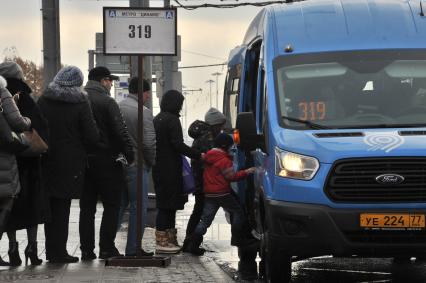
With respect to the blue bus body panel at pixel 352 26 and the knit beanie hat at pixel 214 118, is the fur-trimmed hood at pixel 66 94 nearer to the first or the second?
the blue bus body panel at pixel 352 26

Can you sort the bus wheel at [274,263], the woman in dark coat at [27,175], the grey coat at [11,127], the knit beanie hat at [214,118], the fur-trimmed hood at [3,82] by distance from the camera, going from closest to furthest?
the bus wheel at [274,263] → the grey coat at [11,127] → the fur-trimmed hood at [3,82] → the woman in dark coat at [27,175] → the knit beanie hat at [214,118]

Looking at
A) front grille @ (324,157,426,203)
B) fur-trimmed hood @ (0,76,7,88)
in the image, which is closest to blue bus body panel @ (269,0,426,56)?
front grille @ (324,157,426,203)

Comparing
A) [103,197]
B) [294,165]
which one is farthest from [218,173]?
[294,165]

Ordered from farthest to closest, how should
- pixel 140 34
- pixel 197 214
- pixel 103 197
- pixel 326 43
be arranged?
pixel 197 214 < pixel 103 197 < pixel 140 34 < pixel 326 43

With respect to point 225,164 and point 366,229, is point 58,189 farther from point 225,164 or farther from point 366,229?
point 366,229

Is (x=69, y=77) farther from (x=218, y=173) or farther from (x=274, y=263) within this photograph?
(x=274, y=263)

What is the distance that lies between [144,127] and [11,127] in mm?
2275

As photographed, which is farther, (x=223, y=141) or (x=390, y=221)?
(x=223, y=141)

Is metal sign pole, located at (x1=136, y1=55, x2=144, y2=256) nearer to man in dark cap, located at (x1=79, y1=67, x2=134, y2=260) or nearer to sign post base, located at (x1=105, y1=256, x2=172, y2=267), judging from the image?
sign post base, located at (x1=105, y1=256, x2=172, y2=267)

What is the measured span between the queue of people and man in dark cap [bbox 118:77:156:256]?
1 centimetres

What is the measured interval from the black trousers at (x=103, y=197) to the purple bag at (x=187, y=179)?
1.26 meters

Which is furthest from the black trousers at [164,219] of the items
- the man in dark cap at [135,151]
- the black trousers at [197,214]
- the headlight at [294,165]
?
the headlight at [294,165]

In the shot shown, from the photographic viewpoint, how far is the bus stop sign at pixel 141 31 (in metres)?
10.6

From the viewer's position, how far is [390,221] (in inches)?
340
